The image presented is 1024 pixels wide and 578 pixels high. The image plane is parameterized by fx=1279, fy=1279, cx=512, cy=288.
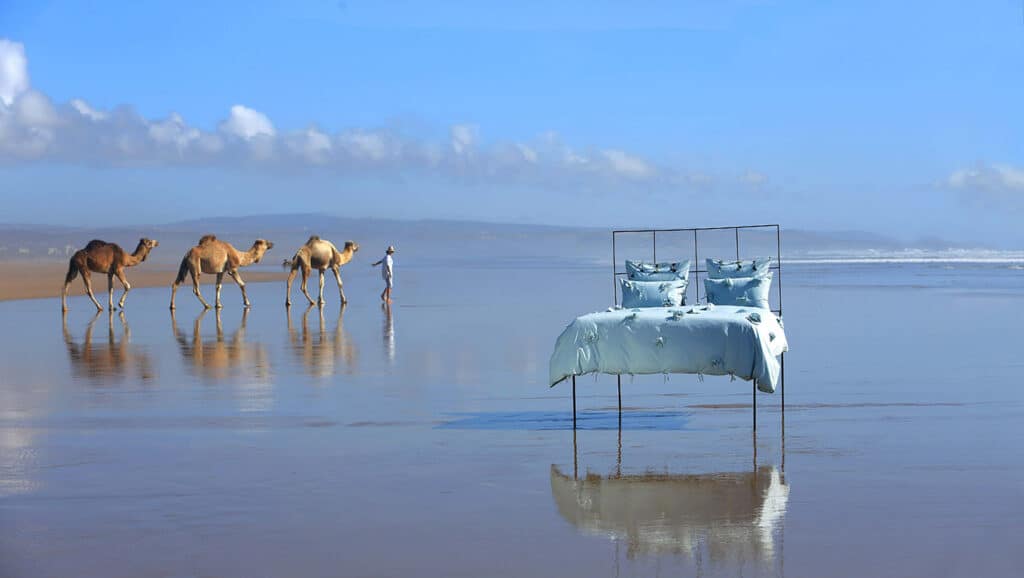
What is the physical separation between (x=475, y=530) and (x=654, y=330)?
9.68 feet

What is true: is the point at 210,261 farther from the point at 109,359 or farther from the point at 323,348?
the point at 109,359

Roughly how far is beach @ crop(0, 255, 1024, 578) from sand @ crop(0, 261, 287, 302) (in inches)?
700

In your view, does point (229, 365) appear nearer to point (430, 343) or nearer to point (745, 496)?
point (430, 343)

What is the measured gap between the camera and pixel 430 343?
1688 cm

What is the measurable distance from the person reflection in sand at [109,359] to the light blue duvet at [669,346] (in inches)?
234

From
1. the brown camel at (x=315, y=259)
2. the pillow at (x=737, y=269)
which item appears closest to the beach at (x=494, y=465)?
the pillow at (x=737, y=269)

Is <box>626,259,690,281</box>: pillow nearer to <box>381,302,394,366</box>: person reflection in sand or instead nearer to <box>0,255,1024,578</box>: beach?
<box>0,255,1024,578</box>: beach

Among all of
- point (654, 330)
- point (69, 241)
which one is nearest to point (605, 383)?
point (654, 330)

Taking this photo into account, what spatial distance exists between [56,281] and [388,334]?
2523 cm

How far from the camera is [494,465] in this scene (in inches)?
325

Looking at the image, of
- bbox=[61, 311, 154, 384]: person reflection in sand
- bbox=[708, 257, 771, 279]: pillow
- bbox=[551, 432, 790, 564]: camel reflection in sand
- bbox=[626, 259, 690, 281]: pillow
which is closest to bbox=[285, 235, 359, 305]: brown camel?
bbox=[61, 311, 154, 384]: person reflection in sand

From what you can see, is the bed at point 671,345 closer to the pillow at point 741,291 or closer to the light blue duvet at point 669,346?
the light blue duvet at point 669,346

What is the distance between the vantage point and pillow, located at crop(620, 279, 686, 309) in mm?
10734

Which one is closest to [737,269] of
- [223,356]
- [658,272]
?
[658,272]
